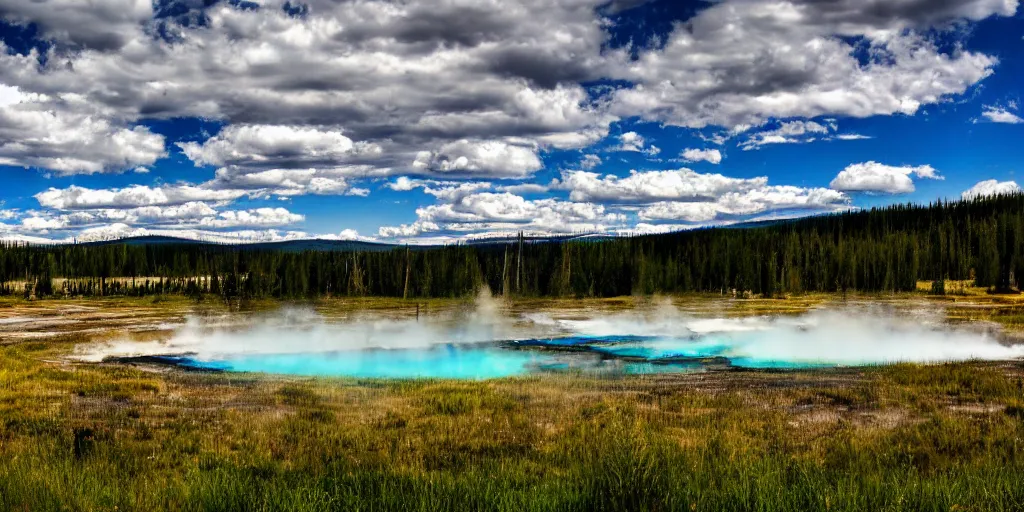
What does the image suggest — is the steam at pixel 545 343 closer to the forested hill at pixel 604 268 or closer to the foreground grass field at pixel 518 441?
the foreground grass field at pixel 518 441

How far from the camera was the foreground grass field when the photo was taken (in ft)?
27.0

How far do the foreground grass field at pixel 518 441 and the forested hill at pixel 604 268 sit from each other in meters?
89.6

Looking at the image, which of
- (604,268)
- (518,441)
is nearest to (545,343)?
(518,441)

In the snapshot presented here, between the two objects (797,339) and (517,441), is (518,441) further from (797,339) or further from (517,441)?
(797,339)

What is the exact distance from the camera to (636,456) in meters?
8.43

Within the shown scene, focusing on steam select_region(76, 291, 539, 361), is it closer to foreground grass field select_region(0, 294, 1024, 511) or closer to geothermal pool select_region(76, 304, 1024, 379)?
geothermal pool select_region(76, 304, 1024, 379)

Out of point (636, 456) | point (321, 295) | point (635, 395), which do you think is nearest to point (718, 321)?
point (635, 395)

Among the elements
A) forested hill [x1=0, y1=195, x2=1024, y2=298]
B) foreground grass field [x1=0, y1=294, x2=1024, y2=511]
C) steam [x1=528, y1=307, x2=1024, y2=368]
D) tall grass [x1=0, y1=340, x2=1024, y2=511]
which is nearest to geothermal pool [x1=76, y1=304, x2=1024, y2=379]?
steam [x1=528, y1=307, x2=1024, y2=368]

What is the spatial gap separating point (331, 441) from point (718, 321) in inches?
2125

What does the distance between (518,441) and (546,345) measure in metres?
29.4

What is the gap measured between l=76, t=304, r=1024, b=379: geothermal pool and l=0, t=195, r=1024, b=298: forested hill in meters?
52.9

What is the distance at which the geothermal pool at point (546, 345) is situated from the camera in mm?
35500

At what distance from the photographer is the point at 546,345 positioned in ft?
148

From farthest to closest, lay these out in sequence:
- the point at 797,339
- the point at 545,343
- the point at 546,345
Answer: the point at 797,339, the point at 545,343, the point at 546,345
